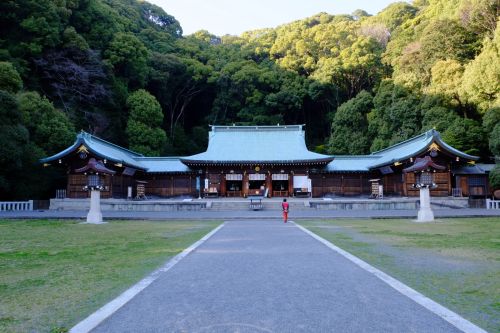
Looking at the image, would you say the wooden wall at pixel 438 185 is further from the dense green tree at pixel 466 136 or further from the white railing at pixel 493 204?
the white railing at pixel 493 204

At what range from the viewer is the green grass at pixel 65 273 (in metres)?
3.90

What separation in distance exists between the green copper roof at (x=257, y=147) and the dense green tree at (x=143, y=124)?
21.8 feet

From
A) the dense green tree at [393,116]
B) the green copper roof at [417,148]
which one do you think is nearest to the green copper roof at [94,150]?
the green copper roof at [417,148]

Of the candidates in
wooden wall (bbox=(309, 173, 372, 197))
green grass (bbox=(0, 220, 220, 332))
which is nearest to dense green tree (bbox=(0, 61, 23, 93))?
green grass (bbox=(0, 220, 220, 332))

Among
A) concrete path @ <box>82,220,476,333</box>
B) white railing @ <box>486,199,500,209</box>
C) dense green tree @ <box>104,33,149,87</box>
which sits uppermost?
dense green tree @ <box>104,33,149,87</box>

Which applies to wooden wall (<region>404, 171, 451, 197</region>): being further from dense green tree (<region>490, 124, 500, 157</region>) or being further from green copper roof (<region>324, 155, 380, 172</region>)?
green copper roof (<region>324, 155, 380, 172</region>)

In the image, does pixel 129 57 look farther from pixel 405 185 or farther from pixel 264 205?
pixel 405 185

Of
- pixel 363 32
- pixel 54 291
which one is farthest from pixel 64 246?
pixel 363 32

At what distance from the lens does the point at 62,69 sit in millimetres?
33469

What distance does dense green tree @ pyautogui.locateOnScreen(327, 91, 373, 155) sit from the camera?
130 ft

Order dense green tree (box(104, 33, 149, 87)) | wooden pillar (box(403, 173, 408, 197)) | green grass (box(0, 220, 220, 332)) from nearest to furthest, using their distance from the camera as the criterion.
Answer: green grass (box(0, 220, 220, 332)), wooden pillar (box(403, 173, 408, 197)), dense green tree (box(104, 33, 149, 87))

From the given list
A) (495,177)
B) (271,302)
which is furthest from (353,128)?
(271,302)

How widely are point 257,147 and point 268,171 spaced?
3.58 meters

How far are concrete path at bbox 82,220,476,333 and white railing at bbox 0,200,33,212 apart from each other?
2275 centimetres
